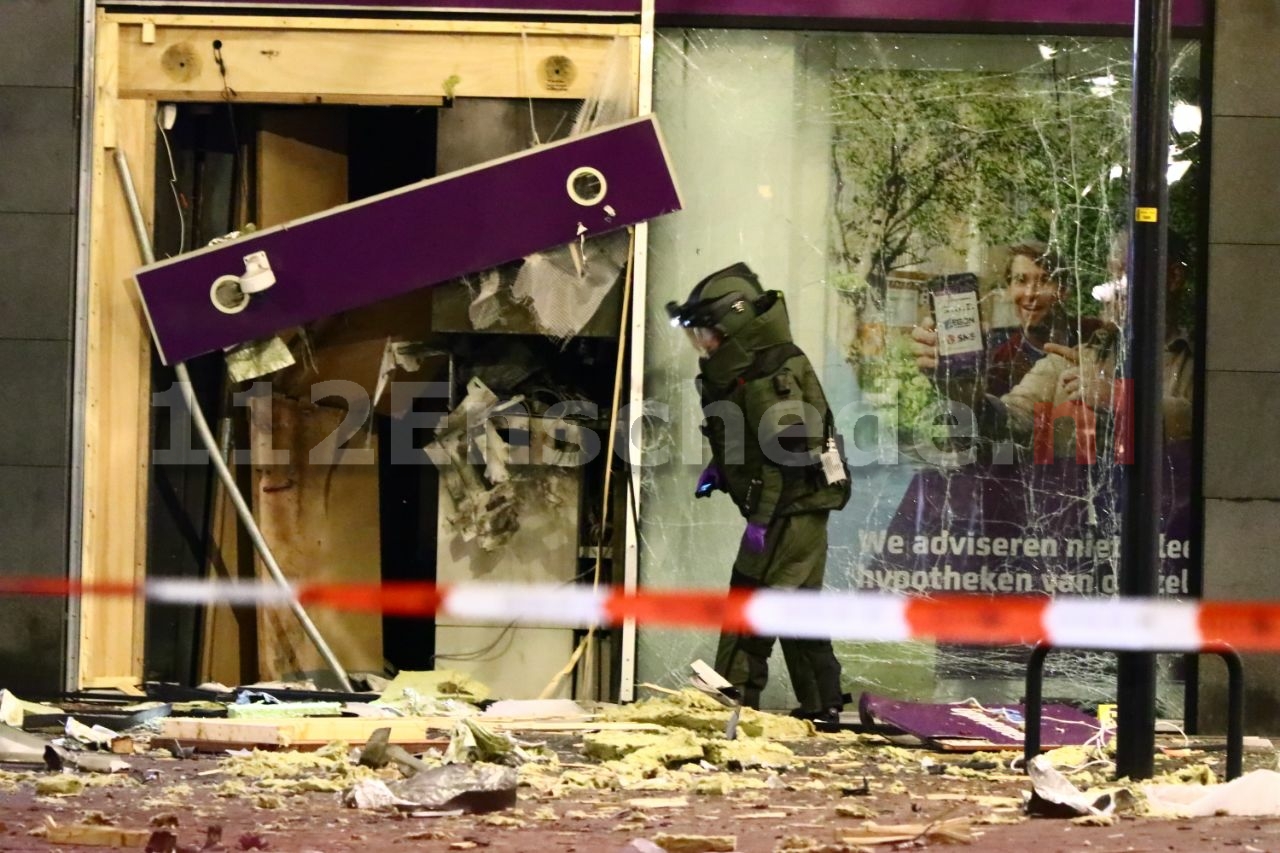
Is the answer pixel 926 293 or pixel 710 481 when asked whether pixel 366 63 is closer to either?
pixel 710 481

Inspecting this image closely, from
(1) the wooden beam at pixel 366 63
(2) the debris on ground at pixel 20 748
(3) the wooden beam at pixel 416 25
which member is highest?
(3) the wooden beam at pixel 416 25

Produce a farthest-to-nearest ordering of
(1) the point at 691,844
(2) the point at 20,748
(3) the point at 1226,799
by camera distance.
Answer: (2) the point at 20,748, (3) the point at 1226,799, (1) the point at 691,844

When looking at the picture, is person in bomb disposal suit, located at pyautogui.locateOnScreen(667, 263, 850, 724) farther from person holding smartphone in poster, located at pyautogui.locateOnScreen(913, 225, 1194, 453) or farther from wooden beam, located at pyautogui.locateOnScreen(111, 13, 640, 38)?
wooden beam, located at pyautogui.locateOnScreen(111, 13, 640, 38)

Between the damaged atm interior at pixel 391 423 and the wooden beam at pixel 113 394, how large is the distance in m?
0.12

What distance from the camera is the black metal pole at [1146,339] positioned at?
286 inches

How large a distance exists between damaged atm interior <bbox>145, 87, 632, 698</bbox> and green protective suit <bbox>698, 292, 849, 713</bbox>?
65 cm

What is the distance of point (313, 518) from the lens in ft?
32.6

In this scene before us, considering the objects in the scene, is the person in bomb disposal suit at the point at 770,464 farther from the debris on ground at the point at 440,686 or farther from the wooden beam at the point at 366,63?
the wooden beam at the point at 366,63

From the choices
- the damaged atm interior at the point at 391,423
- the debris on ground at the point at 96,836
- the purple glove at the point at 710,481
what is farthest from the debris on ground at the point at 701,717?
the debris on ground at the point at 96,836

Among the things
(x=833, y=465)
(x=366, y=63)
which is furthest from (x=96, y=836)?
(x=366, y=63)

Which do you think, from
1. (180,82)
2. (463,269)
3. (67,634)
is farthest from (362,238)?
(67,634)

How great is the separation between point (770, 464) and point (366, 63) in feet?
10.0

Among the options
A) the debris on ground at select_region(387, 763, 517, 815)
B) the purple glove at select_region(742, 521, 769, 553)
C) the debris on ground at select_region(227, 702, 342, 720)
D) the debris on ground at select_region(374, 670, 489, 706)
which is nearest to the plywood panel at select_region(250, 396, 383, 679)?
the debris on ground at select_region(374, 670, 489, 706)

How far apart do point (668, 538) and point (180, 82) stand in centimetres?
362
